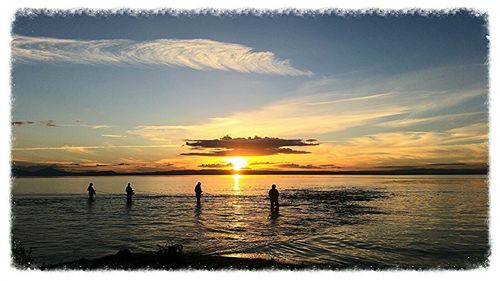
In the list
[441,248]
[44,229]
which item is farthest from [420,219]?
[44,229]

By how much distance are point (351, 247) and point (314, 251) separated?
1.88 metres

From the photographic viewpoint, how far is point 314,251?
15086 millimetres

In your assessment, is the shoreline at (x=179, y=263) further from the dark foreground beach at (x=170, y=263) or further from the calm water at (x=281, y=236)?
the calm water at (x=281, y=236)

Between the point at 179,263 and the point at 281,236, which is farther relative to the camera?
the point at 281,236

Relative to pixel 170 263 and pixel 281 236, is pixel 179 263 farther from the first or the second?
pixel 281 236

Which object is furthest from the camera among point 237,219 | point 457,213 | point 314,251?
point 457,213

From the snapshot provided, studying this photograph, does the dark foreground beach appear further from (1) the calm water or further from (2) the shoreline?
(1) the calm water

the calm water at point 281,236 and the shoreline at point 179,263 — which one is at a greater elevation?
the shoreline at point 179,263

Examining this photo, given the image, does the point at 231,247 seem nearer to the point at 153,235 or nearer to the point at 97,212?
the point at 153,235

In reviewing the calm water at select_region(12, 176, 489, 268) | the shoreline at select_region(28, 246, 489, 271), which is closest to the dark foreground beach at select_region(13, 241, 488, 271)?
the shoreline at select_region(28, 246, 489, 271)

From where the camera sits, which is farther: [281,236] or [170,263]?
[281,236]

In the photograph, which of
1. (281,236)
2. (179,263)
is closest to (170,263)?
(179,263)

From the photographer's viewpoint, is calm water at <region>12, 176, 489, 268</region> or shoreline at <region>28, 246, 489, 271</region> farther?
calm water at <region>12, 176, 489, 268</region>

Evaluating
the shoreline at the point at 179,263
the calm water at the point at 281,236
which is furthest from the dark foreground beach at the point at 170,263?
the calm water at the point at 281,236
